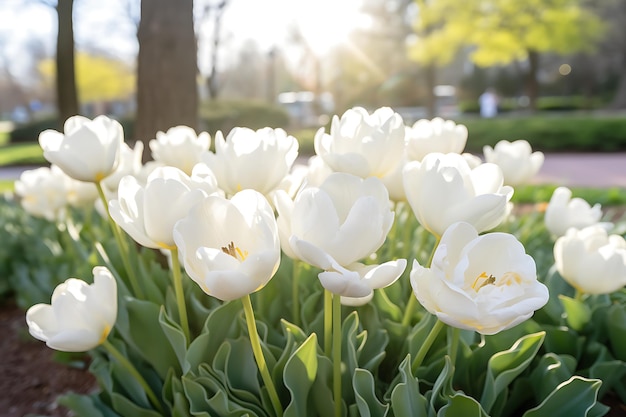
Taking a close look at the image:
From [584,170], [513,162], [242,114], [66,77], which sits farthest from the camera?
[242,114]

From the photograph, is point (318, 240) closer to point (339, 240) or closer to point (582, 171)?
point (339, 240)

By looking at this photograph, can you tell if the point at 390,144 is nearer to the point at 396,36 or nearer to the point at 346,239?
the point at 346,239

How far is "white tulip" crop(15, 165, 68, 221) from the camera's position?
2.43 metres

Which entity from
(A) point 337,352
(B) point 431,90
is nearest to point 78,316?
(A) point 337,352

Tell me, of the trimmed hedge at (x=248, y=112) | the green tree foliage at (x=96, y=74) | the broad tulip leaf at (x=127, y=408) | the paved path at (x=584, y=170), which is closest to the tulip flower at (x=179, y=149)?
the broad tulip leaf at (x=127, y=408)

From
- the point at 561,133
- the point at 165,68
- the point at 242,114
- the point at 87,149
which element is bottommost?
the point at 242,114

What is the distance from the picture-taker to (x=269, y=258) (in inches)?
36.2

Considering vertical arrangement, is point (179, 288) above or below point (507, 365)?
above

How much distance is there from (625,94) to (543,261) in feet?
78.9

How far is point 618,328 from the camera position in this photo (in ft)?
4.90

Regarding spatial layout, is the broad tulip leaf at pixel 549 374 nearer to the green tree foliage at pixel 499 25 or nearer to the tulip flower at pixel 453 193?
the tulip flower at pixel 453 193

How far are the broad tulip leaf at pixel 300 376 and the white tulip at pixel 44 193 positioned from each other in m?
1.60

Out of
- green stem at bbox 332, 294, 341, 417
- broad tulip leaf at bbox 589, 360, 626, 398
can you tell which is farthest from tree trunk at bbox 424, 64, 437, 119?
green stem at bbox 332, 294, 341, 417

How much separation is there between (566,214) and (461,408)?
98 centimetres
